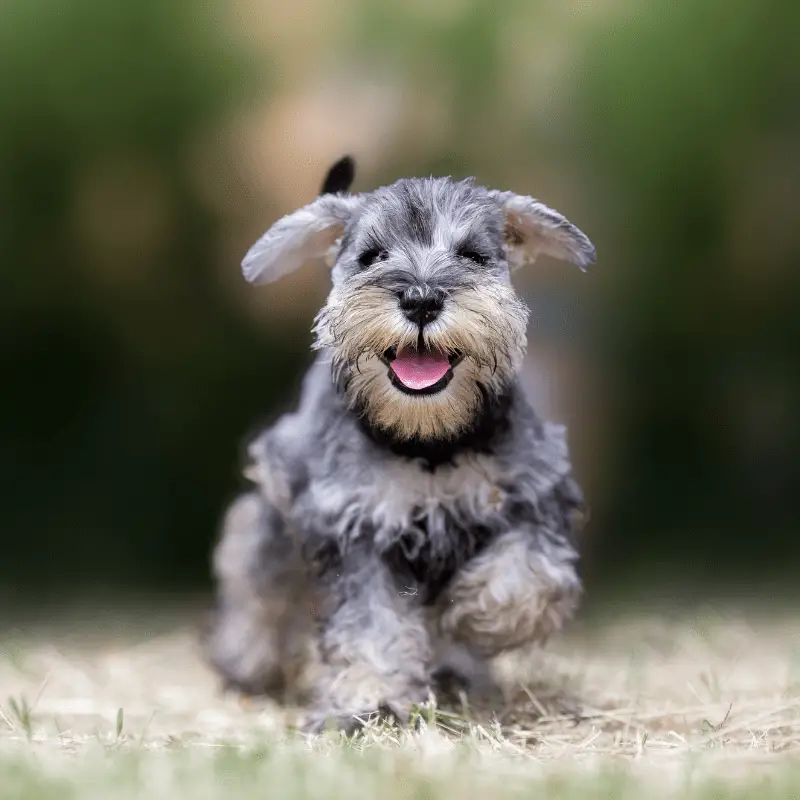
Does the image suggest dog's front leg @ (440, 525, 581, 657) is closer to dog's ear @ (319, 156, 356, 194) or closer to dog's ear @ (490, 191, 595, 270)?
dog's ear @ (490, 191, 595, 270)

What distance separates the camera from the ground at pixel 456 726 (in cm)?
232

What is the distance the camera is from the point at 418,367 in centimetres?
310

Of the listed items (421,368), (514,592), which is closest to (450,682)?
(514,592)

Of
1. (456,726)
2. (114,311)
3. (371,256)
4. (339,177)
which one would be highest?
(339,177)

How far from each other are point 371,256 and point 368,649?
3.49ft

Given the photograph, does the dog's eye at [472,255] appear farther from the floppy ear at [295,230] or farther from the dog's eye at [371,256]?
the floppy ear at [295,230]

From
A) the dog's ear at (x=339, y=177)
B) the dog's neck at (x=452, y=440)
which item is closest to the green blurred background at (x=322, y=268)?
the dog's ear at (x=339, y=177)

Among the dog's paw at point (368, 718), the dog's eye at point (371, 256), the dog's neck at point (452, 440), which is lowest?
the dog's paw at point (368, 718)

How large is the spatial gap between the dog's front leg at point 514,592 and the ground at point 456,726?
0.83 ft

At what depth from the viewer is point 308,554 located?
341 centimetres

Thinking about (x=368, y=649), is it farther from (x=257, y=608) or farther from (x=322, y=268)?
(x=322, y=268)

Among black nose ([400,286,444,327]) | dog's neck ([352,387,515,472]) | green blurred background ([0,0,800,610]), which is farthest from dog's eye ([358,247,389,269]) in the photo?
green blurred background ([0,0,800,610])

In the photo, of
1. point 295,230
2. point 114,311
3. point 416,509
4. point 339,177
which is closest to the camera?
point 416,509

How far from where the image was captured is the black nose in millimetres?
2955
